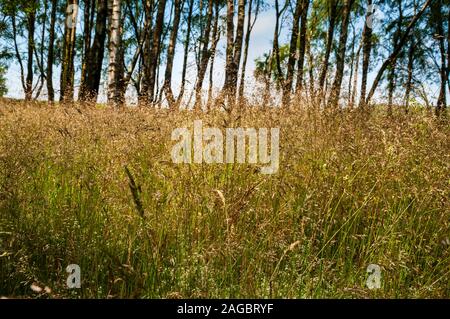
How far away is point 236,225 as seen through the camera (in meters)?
2.33

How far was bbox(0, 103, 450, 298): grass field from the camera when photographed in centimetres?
205

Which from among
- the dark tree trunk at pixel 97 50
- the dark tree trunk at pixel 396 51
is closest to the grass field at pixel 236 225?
the dark tree trunk at pixel 396 51

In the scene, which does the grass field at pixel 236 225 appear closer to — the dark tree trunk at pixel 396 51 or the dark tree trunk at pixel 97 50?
the dark tree trunk at pixel 396 51

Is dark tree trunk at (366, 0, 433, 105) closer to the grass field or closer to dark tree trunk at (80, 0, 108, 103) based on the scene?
the grass field

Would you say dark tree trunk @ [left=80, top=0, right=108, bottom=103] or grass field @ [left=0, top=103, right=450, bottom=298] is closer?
grass field @ [left=0, top=103, right=450, bottom=298]

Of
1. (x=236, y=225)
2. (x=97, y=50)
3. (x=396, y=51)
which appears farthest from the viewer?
(x=396, y=51)

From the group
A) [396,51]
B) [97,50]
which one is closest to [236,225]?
[97,50]

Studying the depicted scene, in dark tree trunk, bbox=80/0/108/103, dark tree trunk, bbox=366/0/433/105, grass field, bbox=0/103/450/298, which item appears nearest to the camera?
grass field, bbox=0/103/450/298

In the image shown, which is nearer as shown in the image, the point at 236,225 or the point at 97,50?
the point at 236,225

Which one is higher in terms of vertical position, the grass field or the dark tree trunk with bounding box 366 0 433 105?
the dark tree trunk with bounding box 366 0 433 105

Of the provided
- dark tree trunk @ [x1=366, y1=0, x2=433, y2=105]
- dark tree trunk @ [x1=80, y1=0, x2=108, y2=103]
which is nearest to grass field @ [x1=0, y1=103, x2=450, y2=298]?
dark tree trunk @ [x1=366, y1=0, x2=433, y2=105]

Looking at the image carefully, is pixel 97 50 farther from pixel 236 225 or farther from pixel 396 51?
pixel 236 225
